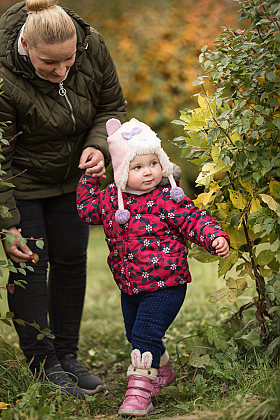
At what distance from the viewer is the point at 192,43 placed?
848 cm

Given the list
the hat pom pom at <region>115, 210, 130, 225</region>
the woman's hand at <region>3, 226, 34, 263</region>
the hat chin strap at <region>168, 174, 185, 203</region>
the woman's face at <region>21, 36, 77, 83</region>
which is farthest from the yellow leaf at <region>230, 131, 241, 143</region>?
the woman's hand at <region>3, 226, 34, 263</region>

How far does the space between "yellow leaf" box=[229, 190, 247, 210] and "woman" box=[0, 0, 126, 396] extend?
26.8 inches

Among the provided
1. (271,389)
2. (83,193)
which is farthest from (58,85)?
(271,389)

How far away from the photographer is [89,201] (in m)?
2.62

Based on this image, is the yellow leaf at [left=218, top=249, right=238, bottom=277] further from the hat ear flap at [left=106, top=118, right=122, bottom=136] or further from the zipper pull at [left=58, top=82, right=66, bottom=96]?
the zipper pull at [left=58, top=82, right=66, bottom=96]

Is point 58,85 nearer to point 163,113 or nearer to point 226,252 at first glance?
point 226,252

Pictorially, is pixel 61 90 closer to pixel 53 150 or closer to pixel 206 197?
pixel 53 150

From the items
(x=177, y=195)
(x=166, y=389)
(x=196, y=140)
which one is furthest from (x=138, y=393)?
(x=196, y=140)

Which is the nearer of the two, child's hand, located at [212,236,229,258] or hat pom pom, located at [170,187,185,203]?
child's hand, located at [212,236,229,258]

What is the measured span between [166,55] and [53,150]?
627 centimetres

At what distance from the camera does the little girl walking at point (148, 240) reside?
7.83 feet

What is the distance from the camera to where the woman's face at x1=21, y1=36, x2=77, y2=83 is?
7.72ft

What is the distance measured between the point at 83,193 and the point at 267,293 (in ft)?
3.33

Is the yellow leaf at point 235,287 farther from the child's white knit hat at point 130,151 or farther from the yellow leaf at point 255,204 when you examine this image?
the child's white knit hat at point 130,151
